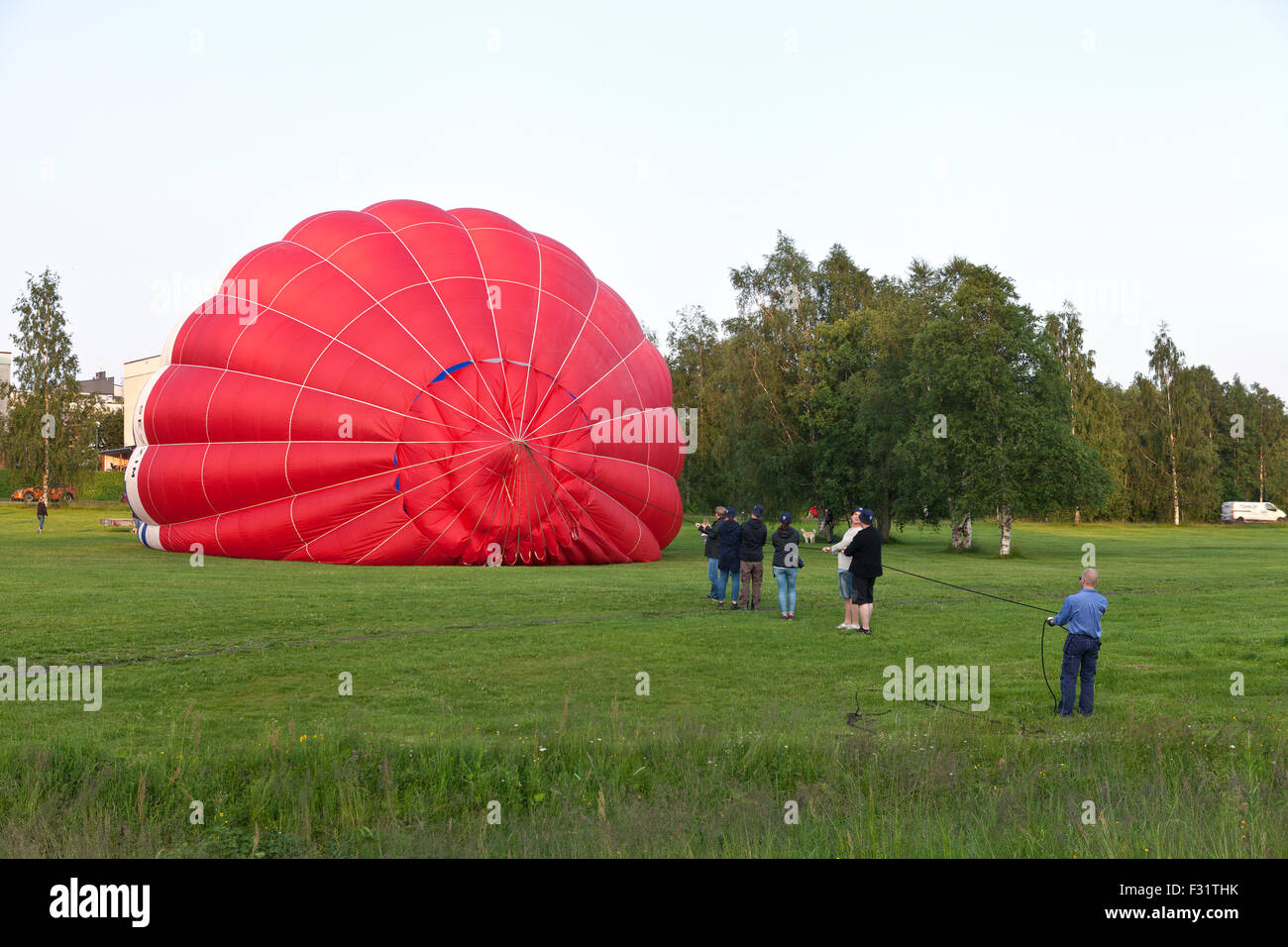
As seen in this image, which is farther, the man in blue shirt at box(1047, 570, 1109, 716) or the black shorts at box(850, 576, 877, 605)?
the black shorts at box(850, 576, 877, 605)

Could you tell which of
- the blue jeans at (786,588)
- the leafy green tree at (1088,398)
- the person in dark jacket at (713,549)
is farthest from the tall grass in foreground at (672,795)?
the leafy green tree at (1088,398)

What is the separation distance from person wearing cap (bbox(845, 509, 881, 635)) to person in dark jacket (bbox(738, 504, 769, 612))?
7.59ft

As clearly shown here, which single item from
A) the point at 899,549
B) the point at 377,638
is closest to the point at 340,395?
the point at 377,638

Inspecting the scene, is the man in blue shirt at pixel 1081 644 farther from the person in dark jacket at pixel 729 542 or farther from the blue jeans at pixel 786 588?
the person in dark jacket at pixel 729 542

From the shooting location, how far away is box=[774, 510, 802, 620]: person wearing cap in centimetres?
1597

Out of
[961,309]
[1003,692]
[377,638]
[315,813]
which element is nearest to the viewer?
[315,813]

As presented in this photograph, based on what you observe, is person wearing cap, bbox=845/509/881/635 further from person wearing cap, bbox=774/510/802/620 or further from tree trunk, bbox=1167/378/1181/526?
tree trunk, bbox=1167/378/1181/526

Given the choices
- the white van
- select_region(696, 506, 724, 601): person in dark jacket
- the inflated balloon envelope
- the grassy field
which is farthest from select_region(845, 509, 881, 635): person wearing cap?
the white van

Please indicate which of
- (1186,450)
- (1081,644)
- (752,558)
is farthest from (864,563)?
(1186,450)

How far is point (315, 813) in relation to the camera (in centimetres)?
697

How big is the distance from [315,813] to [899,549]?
38012 mm

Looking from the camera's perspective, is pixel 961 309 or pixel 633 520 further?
pixel 961 309

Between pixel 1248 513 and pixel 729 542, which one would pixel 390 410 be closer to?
pixel 729 542
